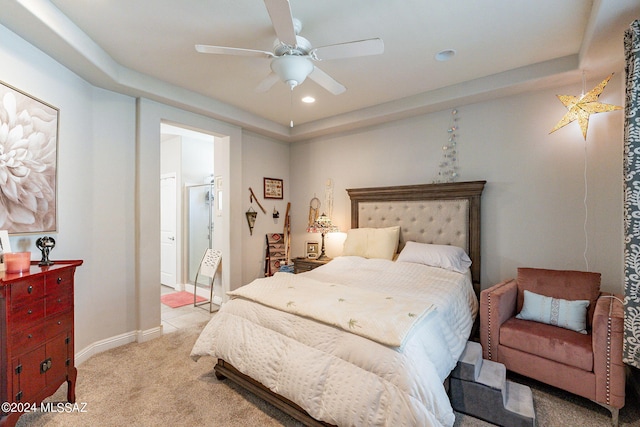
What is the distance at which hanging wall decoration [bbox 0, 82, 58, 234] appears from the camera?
194 cm

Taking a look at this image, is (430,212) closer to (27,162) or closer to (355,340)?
(355,340)

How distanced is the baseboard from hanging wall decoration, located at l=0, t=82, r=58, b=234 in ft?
3.90

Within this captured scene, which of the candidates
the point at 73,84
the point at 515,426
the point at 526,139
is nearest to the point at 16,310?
the point at 73,84

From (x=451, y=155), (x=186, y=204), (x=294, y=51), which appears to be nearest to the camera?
(x=294, y=51)

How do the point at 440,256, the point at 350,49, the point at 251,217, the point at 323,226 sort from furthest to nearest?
the point at 251,217 → the point at 323,226 → the point at 440,256 → the point at 350,49

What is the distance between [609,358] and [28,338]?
139 inches

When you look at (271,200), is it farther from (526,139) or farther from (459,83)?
(526,139)

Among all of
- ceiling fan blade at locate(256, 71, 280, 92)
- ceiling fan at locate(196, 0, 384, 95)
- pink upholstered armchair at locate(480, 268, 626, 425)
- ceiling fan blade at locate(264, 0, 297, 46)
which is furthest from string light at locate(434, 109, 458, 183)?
ceiling fan blade at locate(264, 0, 297, 46)

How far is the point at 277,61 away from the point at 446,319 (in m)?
2.16

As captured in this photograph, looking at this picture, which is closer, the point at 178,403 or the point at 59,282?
the point at 59,282

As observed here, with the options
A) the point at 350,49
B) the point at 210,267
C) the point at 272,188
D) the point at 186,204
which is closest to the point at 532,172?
the point at 350,49

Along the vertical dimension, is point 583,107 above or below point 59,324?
above

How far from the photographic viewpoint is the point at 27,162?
2109 millimetres

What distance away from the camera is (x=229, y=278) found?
13.1 ft
